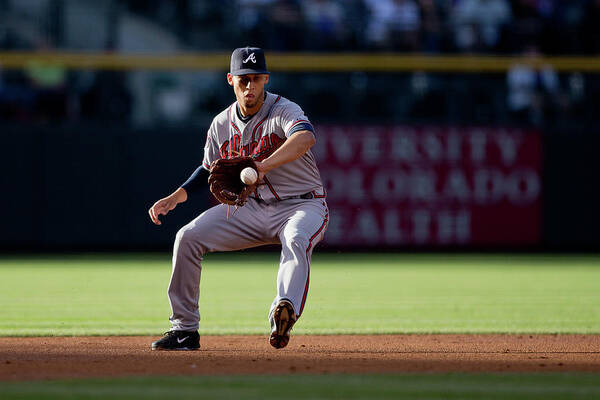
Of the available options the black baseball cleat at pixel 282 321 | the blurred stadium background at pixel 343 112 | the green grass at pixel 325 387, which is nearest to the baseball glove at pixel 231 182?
the black baseball cleat at pixel 282 321

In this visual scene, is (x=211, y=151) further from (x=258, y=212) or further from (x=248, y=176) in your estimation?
(x=248, y=176)

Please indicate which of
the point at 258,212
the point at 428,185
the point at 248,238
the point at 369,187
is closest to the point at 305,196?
the point at 258,212

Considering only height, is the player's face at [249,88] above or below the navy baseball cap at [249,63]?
below

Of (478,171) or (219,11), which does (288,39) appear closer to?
(219,11)

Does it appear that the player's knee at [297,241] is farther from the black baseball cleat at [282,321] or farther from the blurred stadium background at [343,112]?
the blurred stadium background at [343,112]

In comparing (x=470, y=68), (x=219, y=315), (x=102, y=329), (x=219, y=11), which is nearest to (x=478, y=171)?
(x=470, y=68)

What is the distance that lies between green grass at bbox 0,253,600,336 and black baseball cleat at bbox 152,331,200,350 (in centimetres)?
111

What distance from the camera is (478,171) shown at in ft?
56.0

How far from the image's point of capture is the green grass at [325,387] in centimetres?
435

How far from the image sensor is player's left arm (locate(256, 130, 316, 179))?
228 inches

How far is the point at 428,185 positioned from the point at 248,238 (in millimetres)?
10986

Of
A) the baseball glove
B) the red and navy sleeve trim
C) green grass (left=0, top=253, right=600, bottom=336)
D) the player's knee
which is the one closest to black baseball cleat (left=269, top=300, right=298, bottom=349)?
the player's knee

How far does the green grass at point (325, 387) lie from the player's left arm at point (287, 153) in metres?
1.33

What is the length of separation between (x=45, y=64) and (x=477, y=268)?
23.9 feet
